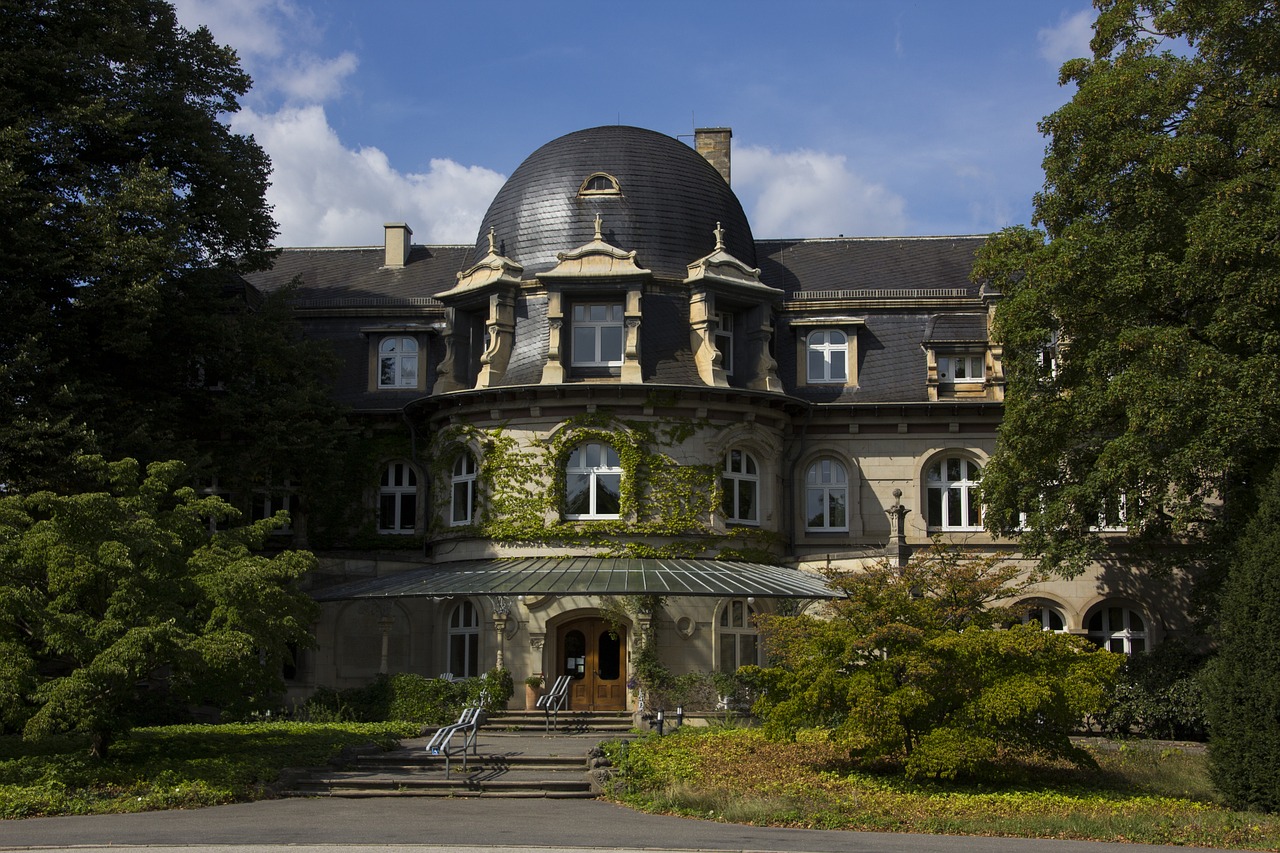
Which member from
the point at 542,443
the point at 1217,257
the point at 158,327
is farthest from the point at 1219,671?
the point at 158,327

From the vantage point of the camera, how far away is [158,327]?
2695 cm

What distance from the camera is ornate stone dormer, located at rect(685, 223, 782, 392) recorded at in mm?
30625

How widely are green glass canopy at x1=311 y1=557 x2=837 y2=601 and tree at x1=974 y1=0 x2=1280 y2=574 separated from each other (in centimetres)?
482

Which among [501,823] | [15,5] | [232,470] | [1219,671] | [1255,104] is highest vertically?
[15,5]

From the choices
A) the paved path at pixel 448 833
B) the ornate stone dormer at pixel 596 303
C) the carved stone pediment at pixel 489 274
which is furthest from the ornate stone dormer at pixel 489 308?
the paved path at pixel 448 833

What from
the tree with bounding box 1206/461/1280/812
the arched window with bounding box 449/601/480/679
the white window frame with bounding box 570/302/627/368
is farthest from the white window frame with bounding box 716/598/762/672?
the tree with bounding box 1206/461/1280/812

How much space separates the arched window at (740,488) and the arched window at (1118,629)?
8135 millimetres

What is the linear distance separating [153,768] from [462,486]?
525 inches

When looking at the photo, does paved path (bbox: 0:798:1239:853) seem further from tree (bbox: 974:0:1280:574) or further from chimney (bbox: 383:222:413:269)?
chimney (bbox: 383:222:413:269)

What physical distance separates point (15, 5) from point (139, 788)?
50.7 ft

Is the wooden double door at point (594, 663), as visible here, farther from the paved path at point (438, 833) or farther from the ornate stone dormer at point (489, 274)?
the paved path at point (438, 833)

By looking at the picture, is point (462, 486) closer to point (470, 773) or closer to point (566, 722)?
point (566, 722)

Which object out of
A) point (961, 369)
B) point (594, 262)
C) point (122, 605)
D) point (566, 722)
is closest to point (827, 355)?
point (961, 369)

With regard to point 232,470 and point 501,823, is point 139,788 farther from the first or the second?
point 232,470
